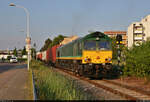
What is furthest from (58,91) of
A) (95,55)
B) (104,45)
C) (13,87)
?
(104,45)

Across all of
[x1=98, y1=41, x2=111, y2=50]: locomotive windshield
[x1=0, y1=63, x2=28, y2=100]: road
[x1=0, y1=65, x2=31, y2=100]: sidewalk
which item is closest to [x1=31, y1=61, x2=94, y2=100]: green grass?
[x1=0, y1=65, x2=31, y2=100]: sidewalk

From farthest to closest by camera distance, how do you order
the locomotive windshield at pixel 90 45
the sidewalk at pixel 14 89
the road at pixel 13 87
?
the locomotive windshield at pixel 90 45 → the road at pixel 13 87 → the sidewalk at pixel 14 89

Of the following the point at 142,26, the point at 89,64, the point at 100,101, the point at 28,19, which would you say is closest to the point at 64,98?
the point at 100,101

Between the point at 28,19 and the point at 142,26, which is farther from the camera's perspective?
the point at 142,26

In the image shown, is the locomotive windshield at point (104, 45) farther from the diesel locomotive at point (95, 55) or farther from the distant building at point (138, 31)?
the distant building at point (138, 31)

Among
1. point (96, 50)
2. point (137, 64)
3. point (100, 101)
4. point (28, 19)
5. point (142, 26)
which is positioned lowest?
point (100, 101)

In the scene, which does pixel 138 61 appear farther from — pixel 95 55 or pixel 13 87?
pixel 13 87

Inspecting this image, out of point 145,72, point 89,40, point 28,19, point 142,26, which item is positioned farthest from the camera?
point 142,26

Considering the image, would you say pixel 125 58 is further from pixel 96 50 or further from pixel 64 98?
pixel 64 98

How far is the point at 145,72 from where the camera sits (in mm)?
16234

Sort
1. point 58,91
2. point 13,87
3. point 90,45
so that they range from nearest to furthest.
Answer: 1. point 58,91
2. point 13,87
3. point 90,45

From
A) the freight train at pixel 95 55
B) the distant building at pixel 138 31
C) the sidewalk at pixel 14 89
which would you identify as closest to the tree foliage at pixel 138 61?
the freight train at pixel 95 55

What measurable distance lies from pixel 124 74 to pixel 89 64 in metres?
3.33

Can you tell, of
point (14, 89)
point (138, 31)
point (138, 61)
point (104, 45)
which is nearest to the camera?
point (14, 89)
